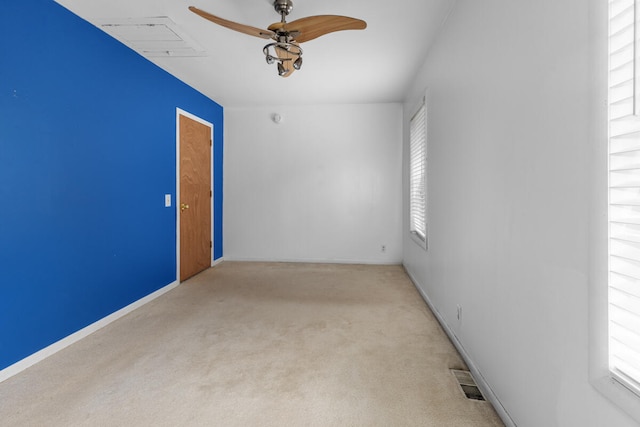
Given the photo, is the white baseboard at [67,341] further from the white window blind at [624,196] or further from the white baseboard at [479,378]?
the white window blind at [624,196]

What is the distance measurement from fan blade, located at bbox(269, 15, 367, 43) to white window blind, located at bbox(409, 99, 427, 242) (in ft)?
5.46

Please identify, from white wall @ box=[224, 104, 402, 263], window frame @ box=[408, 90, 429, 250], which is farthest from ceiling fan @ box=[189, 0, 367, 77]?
white wall @ box=[224, 104, 402, 263]

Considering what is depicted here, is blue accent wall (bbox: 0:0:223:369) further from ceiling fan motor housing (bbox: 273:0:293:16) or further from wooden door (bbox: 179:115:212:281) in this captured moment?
ceiling fan motor housing (bbox: 273:0:293:16)

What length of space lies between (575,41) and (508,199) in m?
0.72

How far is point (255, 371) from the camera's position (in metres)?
2.09

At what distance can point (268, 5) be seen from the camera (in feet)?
7.97

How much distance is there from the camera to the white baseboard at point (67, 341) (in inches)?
81.5

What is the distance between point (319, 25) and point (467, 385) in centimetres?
242

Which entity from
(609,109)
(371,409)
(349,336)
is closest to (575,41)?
(609,109)

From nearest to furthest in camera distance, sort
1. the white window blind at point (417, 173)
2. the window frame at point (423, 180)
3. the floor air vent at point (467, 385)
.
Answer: the floor air vent at point (467, 385) → the window frame at point (423, 180) → the white window blind at point (417, 173)

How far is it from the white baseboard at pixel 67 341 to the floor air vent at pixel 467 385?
9.33 ft

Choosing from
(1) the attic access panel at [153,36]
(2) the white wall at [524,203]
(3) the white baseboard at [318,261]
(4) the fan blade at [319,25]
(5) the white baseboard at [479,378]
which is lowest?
(5) the white baseboard at [479,378]

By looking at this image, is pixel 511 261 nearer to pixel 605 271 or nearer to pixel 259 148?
pixel 605 271

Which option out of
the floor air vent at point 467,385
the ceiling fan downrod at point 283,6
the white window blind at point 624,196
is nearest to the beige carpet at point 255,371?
the floor air vent at point 467,385
